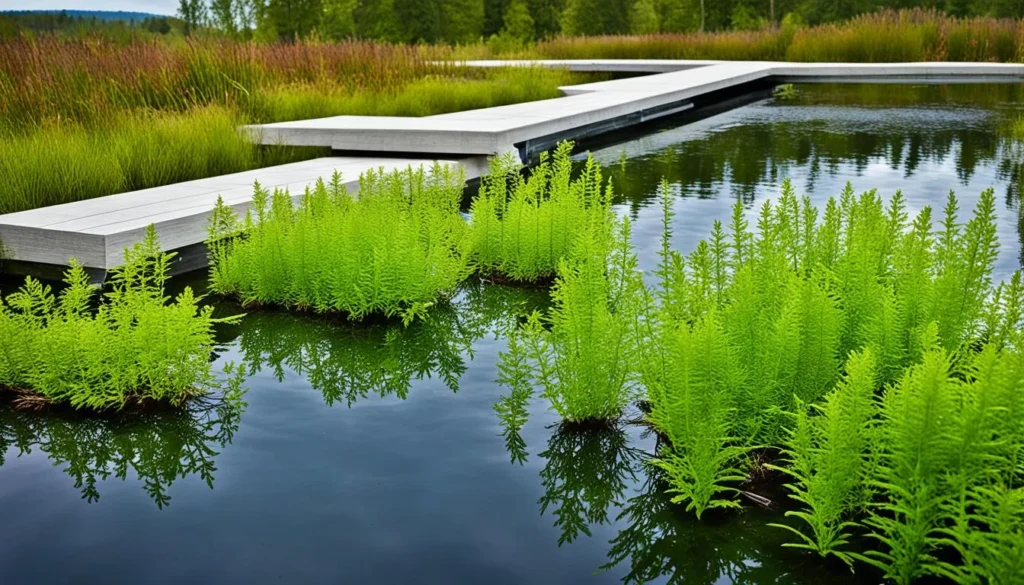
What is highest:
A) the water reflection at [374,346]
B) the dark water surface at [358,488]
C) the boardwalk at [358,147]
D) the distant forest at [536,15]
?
the distant forest at [536,15]

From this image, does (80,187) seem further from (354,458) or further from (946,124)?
(946,124)

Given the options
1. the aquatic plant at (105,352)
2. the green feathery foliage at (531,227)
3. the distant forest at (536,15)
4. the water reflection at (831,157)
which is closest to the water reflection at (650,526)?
the aquatic plant at (105,352)

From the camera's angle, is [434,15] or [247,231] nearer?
[247,231]

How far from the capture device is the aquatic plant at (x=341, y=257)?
518 cm

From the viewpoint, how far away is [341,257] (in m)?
5.18

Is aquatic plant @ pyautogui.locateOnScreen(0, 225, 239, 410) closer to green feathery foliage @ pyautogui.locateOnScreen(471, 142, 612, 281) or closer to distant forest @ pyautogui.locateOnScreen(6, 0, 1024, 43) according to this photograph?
green feathery foliage @ pyautogui.locateOnScreen(471, 142, 612, 281)

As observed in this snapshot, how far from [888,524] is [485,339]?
8.67 ft

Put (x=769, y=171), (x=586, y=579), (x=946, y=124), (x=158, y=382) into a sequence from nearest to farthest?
(x=586, y=579)
(x=158, y=382)
(x=769, y=171)
(x=946, y=124)

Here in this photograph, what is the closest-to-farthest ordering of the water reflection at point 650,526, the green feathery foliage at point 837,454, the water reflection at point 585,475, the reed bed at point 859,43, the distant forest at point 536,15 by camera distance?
the green feathery foliage at point 837,454, the water reflection at point 650,526, the water reflection at point 585,475, the reed bed at point 859,43, the distant forest at point 536,15

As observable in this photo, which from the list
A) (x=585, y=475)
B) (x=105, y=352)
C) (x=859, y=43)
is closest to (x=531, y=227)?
(x=585, y=475)

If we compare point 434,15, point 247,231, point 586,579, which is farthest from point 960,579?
point 434,15

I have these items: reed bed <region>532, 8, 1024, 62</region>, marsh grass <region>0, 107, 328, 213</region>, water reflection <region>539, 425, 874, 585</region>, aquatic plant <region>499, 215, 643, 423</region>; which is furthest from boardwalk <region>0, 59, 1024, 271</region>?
reed bed <region>532, 8, 1024, 62</region>

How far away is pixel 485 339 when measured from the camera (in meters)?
5.07

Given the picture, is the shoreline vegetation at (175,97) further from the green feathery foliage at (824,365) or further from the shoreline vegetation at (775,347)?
the green feathery foliage at (824,365)
